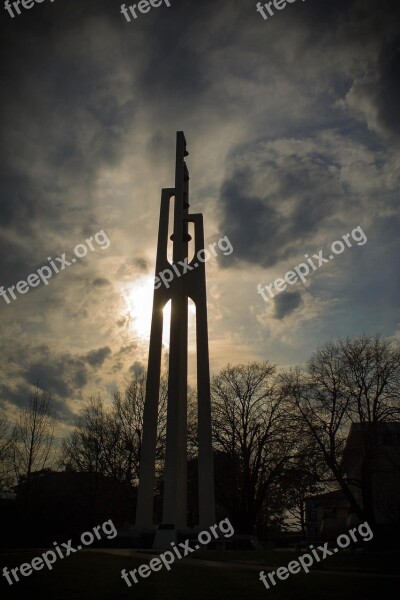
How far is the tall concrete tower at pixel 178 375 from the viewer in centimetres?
1958

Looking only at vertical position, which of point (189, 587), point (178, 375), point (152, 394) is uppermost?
point (178, 375)

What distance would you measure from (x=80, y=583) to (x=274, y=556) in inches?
251

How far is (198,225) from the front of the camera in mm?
25297

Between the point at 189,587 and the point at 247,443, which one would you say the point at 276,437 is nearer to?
the point at 247,443

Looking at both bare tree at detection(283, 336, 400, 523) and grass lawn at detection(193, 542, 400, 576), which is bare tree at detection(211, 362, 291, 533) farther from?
A: grass lawn at detection(193, 542, 400, 576)

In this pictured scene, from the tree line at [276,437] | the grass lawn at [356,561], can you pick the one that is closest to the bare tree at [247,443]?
the tree line at [276,437]

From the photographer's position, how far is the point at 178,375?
69.4 ft

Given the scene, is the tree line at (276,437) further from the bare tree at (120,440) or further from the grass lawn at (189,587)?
the grass lawn at (189,587)

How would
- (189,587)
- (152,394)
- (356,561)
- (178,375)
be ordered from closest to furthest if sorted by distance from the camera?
(189,587) < (356,561) < (178,375) < (152,394)

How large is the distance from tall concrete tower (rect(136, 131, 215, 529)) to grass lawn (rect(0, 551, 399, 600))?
10942 mm

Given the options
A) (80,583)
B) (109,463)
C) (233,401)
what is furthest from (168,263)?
(80,583)

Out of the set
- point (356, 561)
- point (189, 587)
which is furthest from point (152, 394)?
point (189, 587)

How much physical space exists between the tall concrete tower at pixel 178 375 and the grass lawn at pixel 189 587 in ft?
35.9

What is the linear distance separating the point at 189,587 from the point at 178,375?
14630mm
